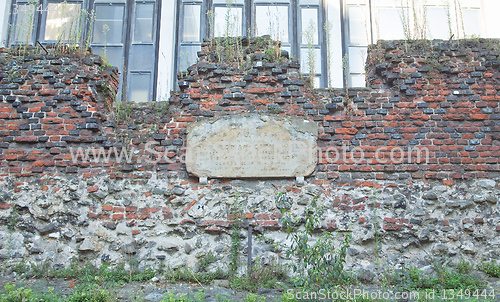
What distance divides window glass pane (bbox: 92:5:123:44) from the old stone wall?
6.56 feet

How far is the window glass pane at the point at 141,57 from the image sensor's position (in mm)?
8578

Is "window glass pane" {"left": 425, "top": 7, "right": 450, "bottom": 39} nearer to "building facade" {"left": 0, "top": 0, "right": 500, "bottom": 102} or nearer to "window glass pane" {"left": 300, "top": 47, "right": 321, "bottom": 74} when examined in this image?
"building facade" {"left": 0, "top": 0, "right": 500, "bottom": 102}

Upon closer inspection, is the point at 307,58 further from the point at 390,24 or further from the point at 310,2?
the point at 390,24

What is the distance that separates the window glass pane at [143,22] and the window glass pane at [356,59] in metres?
4.02

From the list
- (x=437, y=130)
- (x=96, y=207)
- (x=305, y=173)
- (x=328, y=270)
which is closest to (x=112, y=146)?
(x=96, y=207)

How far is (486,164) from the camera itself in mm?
6195

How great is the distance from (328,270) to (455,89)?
3.62m

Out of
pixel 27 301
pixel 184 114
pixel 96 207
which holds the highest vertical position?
pixel 184 114

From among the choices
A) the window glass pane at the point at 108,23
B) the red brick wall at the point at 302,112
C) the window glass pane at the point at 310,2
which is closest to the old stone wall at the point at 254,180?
the red brick wall at the point at 302,112

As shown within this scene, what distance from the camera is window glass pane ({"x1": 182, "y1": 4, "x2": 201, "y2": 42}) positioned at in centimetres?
883

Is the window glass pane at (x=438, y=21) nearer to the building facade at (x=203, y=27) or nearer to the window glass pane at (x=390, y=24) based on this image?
the building facade at (x=203, y=27)

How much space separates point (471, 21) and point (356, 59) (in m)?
2.52

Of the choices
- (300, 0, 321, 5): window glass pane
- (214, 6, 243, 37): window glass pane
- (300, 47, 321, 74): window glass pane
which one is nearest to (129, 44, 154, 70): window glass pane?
(214, 6, 243, 37): window glass pane

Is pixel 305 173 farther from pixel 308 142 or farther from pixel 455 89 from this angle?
pixel 455 89
